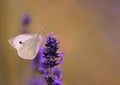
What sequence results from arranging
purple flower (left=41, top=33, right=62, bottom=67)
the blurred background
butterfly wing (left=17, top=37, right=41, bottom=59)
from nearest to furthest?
purple flower (left=41, top=33, right=62, bottom=67)
butterfly wing (left=17, top=37, right=41, bottom=59)
the blurred background

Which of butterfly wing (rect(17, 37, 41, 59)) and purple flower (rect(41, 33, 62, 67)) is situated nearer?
purple flower (rect(41, 33, 62, 67))

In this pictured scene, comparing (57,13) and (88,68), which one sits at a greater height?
(57,13)

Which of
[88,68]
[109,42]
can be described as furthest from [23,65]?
[109,42]

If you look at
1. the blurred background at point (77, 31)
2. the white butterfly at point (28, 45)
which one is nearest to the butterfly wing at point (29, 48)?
the white butterfly at point (28, 45)

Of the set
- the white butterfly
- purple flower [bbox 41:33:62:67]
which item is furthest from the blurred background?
purple flower [bbox 41:33:62:67]

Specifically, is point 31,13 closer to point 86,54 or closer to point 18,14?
point 18,14

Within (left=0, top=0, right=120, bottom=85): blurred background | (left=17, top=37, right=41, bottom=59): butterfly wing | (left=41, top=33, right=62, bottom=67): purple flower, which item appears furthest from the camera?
(left=0, top=0, right=120, bottom=85): blurred background

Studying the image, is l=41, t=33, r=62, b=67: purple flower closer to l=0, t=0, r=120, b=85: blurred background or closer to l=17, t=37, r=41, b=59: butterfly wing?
l=17, t=37, r=41, b=59: butterfly wing
